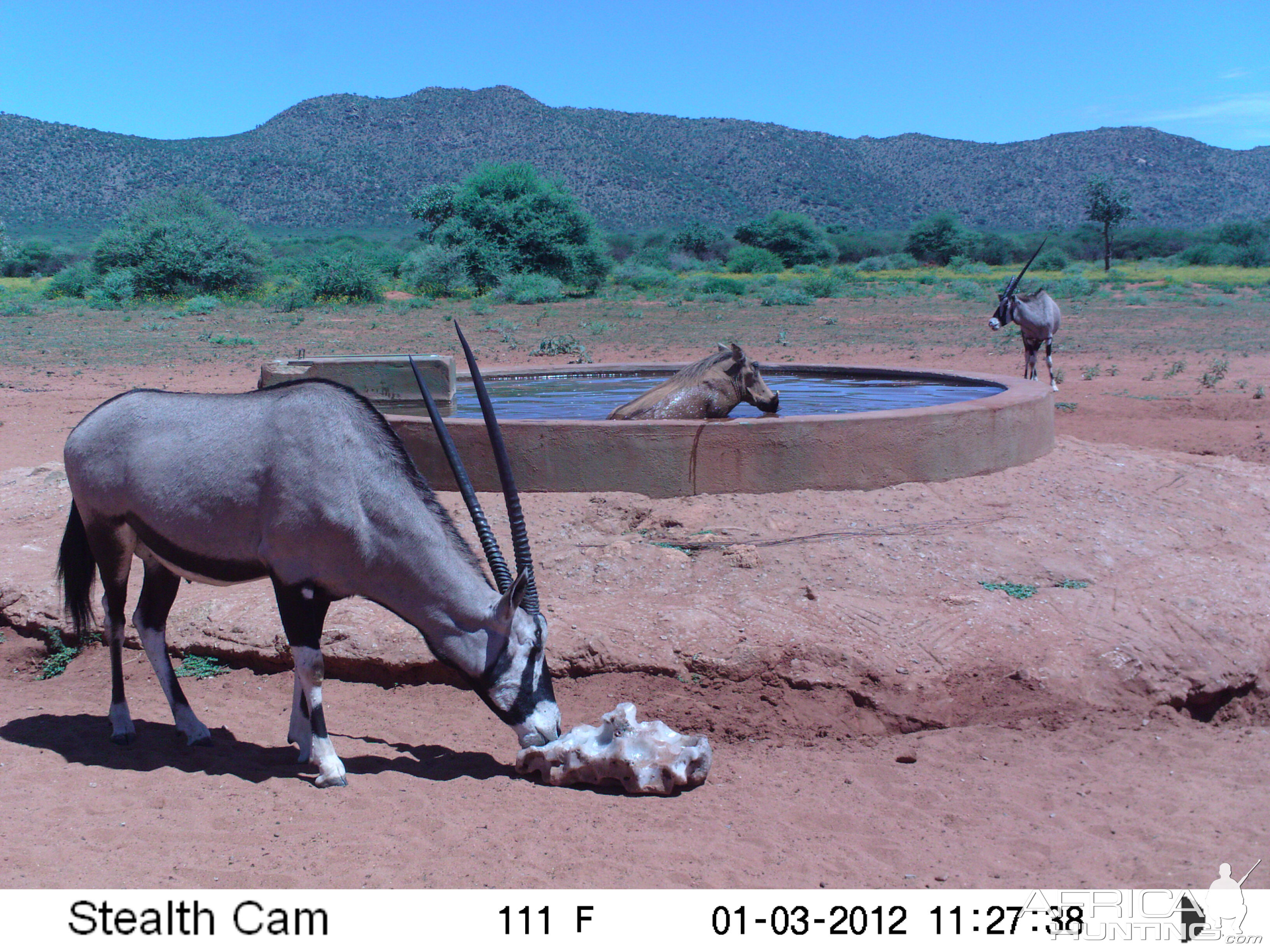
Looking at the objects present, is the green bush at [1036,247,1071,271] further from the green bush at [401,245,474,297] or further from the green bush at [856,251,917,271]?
the green bush at [401,245,474,297]

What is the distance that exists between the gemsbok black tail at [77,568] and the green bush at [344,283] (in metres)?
25.7

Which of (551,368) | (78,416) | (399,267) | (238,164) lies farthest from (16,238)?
(551,368)

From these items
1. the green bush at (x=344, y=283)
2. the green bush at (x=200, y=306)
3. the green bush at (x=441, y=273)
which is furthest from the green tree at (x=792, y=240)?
the green bush at (x=200, y=306)

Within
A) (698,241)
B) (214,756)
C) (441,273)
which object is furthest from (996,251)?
(214,756)

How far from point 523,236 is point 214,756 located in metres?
32.1

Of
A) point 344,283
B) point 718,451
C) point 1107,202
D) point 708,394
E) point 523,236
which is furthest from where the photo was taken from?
point 1107,202

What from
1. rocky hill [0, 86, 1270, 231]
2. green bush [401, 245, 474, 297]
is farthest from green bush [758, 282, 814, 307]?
rocky hill [0, 86, 1270, 231]

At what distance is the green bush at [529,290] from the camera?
30125 mm

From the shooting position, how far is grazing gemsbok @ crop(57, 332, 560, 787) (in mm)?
3762

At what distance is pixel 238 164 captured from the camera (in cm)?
7975

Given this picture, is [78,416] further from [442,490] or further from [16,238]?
[16,238]

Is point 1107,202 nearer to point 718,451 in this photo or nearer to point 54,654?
point 718,451

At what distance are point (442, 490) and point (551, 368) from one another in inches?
170

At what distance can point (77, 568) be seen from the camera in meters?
4.54
